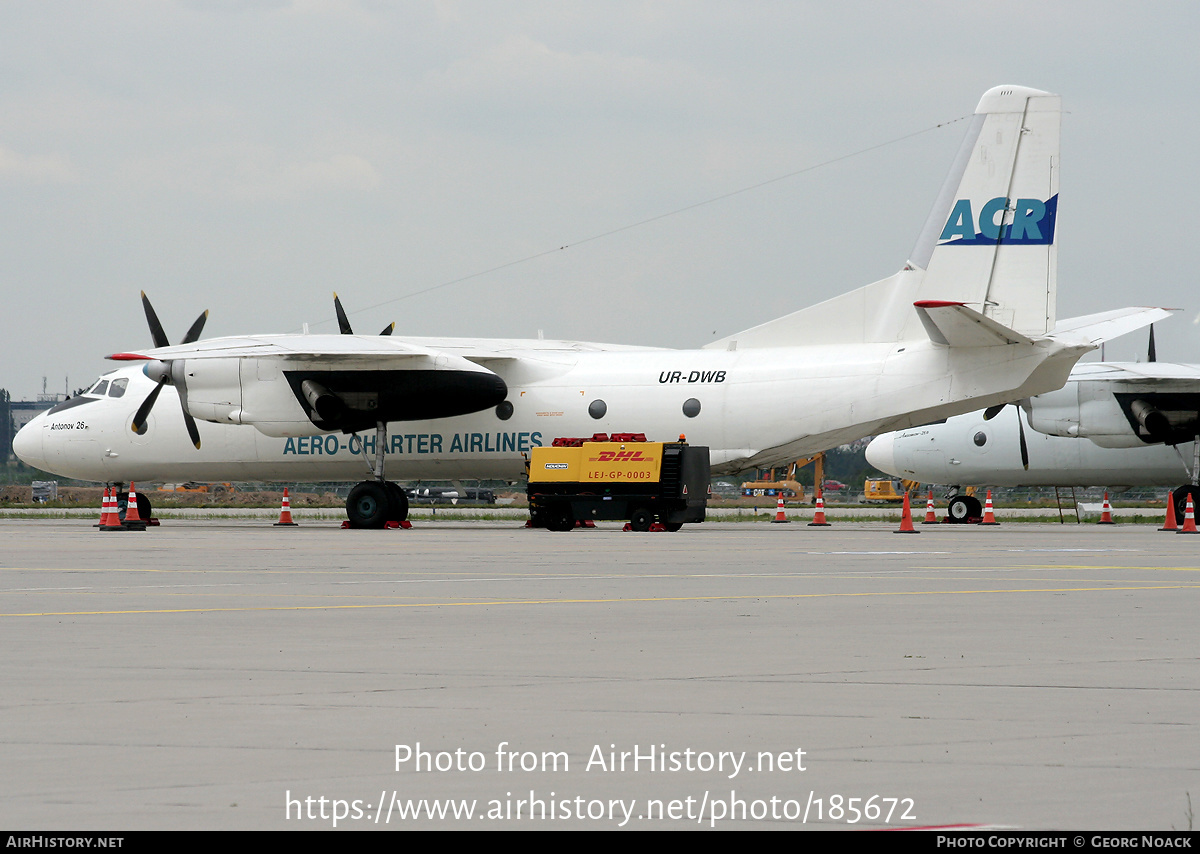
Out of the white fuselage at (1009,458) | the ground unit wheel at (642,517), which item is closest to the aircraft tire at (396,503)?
the ground unit wheel at (642,517)

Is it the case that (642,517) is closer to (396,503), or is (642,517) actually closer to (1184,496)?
(396,503)

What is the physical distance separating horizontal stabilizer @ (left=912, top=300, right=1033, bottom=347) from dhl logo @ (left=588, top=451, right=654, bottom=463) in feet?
19.1

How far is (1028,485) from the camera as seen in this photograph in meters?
39.8

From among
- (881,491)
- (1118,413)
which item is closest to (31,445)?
(1118,413)

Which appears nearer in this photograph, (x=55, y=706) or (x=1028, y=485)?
(x=55, y=706)

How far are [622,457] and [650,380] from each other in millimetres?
2595

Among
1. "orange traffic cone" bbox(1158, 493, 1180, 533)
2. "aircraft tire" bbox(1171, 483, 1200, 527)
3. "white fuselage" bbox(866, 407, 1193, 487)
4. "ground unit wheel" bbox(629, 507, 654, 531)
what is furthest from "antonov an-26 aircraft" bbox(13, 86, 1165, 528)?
"white fuselage" bbox(866, 407, 1193, 487)

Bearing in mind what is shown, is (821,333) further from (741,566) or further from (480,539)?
(741,566)

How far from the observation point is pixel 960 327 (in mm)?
25562

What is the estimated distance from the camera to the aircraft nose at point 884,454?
42.4 m

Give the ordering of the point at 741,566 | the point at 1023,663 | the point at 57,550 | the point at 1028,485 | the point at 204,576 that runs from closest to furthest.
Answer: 1. the point at 1023,663
2. the point at 204,576
3. the point at 741,566
4. the point at 57,550
5. the point at 1028,485

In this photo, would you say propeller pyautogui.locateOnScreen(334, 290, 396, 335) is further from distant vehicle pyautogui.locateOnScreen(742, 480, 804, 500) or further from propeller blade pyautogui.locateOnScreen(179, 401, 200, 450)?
distant vehicle pyautogui.locateOnScreen(742, 480, 804, 500)

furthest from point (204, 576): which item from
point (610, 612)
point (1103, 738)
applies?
point (1103, 738)

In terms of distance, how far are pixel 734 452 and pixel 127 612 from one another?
62.4 feet
